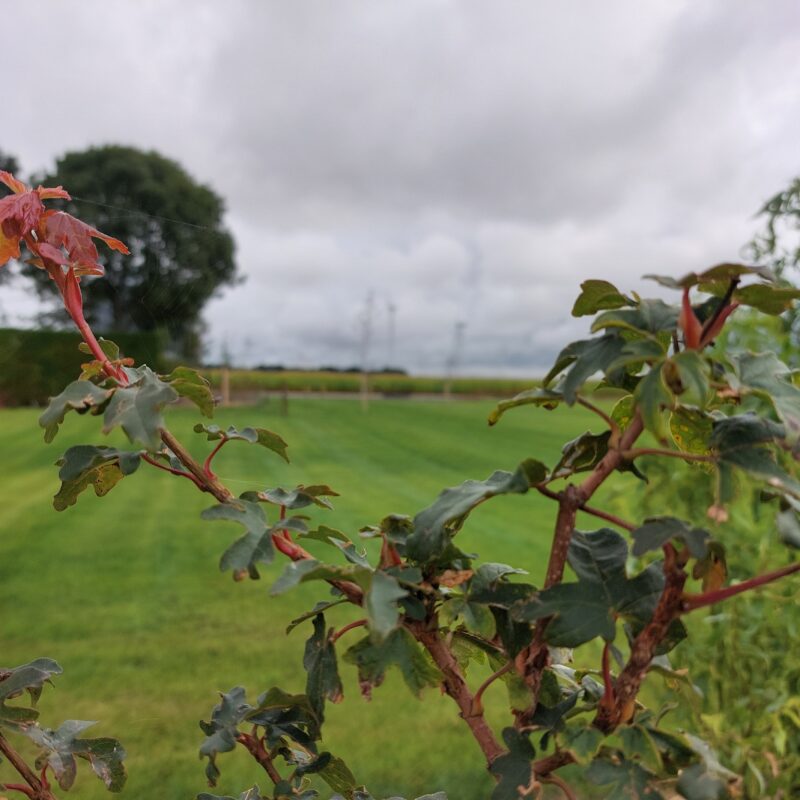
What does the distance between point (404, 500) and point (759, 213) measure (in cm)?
257

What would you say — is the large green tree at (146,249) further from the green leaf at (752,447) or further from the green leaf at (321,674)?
the green leaf at (752,447)

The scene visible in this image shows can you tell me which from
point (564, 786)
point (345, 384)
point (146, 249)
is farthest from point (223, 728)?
point (345, 384)

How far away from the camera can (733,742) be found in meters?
1.31

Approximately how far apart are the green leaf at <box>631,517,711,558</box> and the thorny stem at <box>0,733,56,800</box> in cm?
47

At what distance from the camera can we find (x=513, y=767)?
37 cm

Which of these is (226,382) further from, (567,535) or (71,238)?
(567,535)

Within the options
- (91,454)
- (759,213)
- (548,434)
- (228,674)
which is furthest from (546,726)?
(548,434)

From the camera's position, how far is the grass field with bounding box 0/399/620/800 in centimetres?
171

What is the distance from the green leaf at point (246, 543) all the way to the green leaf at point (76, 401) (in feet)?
0.27

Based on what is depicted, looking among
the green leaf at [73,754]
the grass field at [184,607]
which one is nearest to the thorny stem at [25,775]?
the green leaf at [73,754]

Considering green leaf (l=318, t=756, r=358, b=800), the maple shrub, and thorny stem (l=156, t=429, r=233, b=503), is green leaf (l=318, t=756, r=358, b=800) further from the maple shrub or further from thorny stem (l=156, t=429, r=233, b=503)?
thorny stem (l=156, t=429, r=233, b=503)

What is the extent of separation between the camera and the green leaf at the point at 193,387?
402 millimetres

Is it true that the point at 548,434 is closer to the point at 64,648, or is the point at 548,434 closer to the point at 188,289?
the point at 64,648

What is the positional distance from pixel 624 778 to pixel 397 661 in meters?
0.13
